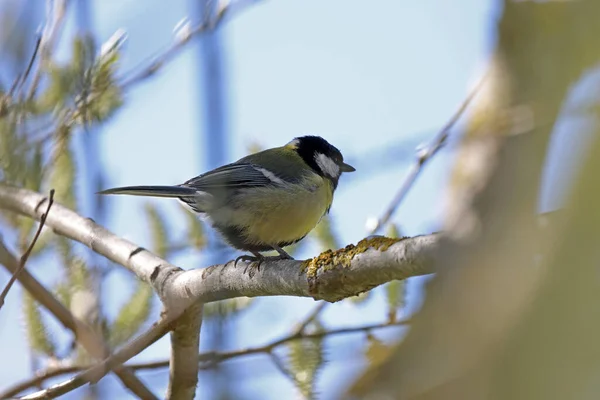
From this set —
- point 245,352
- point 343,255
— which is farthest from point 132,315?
point 343,255

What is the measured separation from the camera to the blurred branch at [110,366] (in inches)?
72.6

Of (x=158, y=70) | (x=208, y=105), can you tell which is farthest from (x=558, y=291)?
(x=158, y=70)

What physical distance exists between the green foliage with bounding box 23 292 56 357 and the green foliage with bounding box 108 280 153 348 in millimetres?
227

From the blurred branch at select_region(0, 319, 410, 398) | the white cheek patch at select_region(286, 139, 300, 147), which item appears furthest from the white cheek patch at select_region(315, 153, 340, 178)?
the blurred branch at select_region(0, 319, 410, 398)

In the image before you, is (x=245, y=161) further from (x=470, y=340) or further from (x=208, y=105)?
(x=470, y=340)

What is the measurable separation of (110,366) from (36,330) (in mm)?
665

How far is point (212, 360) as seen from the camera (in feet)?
3.14

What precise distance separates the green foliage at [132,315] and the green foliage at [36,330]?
227 millimetres

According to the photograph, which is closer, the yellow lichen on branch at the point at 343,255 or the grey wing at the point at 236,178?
the yellow lichen on branch at the point at 343,255

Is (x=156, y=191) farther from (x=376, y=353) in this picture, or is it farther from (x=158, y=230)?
(x=376, y=353)

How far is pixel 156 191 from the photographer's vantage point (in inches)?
123

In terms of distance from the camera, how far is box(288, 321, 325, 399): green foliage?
2322mm

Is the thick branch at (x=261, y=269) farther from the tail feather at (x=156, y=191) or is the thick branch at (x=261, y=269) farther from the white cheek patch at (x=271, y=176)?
the white cheek patch at (x=271, y=176)

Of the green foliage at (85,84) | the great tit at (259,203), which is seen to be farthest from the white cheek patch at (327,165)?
the green foliage at (85,84)
